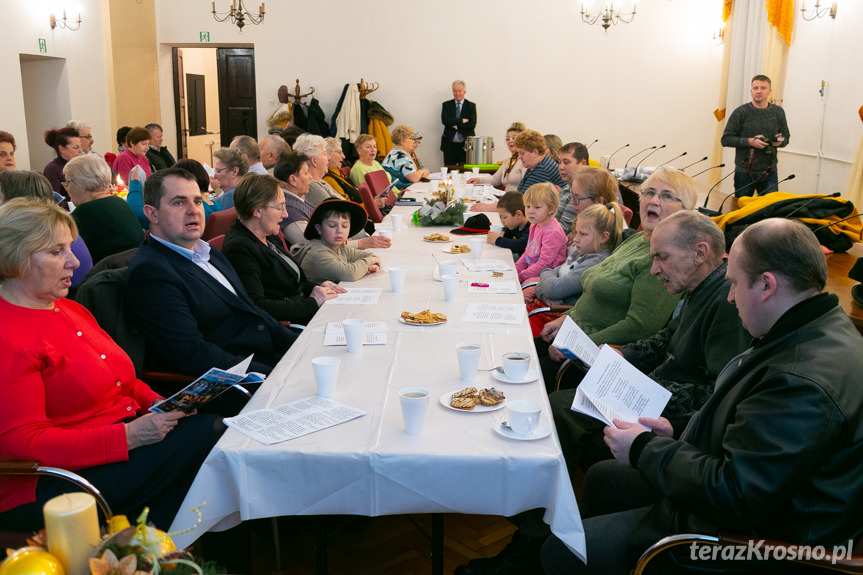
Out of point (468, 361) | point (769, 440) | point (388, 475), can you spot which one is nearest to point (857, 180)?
point (468, 361)

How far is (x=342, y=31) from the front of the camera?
12156mm

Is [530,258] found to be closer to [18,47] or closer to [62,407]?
[62,407]

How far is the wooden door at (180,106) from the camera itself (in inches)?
502

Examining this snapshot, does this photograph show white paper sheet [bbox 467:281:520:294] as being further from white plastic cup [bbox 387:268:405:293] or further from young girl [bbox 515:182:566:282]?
young girl [bbox 515:182:566:282]

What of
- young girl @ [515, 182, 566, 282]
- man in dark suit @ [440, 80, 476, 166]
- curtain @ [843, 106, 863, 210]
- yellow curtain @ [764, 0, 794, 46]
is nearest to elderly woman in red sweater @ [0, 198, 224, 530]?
young girl @ [515, 182, 566, 282]

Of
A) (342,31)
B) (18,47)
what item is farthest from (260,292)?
(342,31)

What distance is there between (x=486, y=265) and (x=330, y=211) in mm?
919

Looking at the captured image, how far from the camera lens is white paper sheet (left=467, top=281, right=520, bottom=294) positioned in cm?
341

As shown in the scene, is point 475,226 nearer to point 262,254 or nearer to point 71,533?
point 262,254

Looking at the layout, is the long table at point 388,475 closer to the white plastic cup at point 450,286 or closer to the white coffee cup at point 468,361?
the white coffee cup at point 468,361

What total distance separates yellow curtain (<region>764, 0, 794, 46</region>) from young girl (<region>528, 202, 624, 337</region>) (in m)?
7.14

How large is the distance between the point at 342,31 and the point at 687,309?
1091cm

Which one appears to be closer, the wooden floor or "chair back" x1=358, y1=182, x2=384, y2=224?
the wooden floor

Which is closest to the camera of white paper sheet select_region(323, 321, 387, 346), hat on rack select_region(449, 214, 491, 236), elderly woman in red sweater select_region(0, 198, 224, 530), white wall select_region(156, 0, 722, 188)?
elderly woman in red sweater select_region(0, 198, 224, 530)
